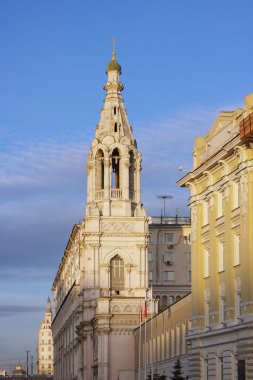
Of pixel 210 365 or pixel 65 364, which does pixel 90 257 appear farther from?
pixel 210 365

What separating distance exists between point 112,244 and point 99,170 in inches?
309

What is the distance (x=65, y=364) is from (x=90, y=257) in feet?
136

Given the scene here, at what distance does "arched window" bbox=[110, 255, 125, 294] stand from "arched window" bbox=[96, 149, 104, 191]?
7.61m

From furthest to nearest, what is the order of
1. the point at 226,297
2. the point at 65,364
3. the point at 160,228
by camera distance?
the point at 65,364 → the point at 160,228 → the point at 226,297

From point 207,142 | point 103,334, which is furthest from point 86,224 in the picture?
point 207,142

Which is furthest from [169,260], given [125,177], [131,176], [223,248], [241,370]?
[241,370]

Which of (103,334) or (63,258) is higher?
(63,258)

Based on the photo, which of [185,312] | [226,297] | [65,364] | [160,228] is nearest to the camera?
[226,297]

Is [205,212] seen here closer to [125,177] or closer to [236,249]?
[236,249]

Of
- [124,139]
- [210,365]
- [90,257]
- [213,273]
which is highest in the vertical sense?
[124,139]

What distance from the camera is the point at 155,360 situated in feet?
305

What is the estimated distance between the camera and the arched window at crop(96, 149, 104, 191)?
11231cm

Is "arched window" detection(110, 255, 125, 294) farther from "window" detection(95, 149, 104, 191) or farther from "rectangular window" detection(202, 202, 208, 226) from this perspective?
"rectangular window" detection(202, 202, 208, 226)

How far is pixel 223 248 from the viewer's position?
58.9m
